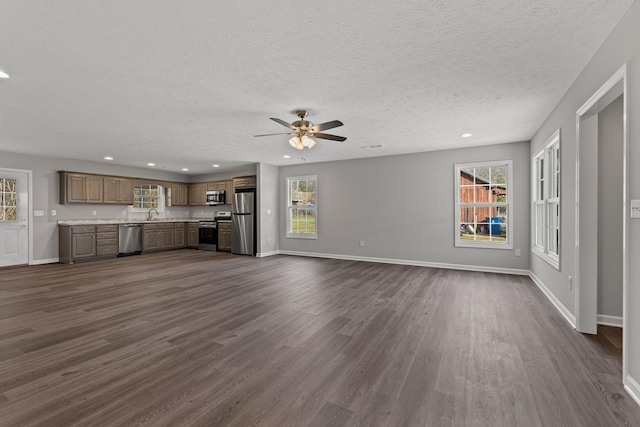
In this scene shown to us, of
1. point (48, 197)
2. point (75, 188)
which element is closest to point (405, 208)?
point (75, 188)

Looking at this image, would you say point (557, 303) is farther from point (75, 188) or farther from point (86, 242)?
point (75, 188)

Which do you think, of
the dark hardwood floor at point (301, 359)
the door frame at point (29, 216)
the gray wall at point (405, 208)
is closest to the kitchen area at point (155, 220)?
the door frame at point (29, 216)

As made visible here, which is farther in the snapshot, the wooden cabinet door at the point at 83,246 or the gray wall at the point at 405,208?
the wooden cabinet door at the point at 83,246

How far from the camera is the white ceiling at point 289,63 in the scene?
1.94 metres

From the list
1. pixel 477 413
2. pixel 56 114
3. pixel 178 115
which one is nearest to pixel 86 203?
pixel 56 114

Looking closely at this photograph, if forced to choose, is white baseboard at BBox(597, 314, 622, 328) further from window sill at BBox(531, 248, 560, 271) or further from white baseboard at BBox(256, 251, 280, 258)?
white baseboard at BBox(256, 251, 280, 258)

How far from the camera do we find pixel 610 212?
10.3 ft

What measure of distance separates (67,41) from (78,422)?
254 centimetres

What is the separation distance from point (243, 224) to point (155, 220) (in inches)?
119

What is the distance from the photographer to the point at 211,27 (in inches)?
82.2

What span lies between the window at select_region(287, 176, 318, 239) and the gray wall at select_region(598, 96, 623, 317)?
5.57 metres

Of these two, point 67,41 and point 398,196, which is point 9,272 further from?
point 398,196

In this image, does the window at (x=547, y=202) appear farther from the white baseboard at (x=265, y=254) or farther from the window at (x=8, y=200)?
the window at (x=8, y=200)

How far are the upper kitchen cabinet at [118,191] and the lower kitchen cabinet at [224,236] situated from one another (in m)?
2.54
